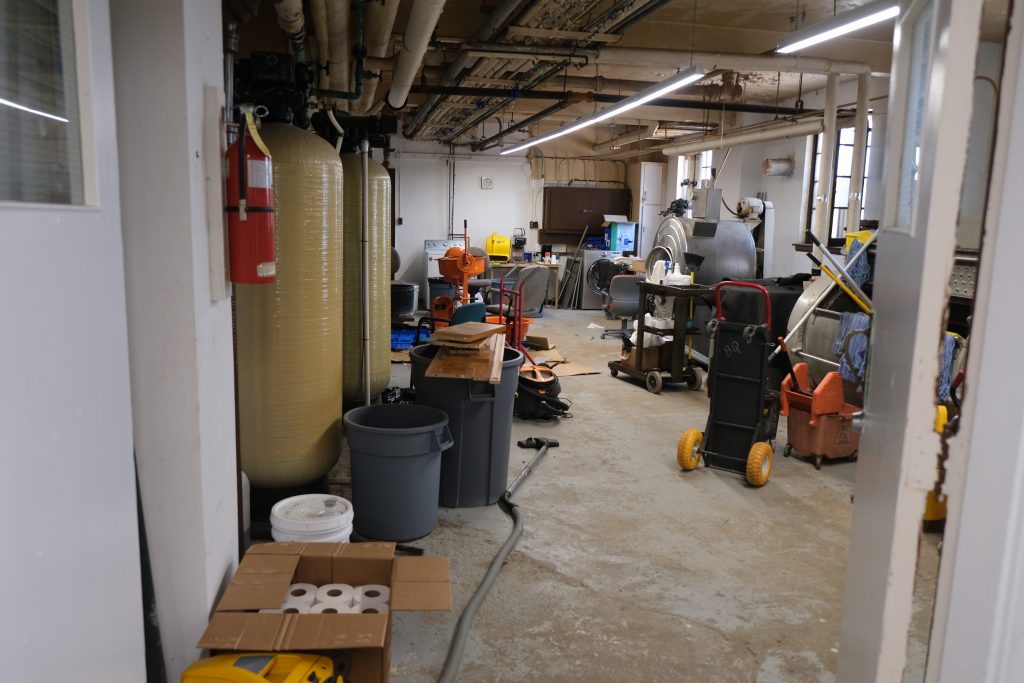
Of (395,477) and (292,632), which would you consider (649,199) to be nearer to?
(395,477)

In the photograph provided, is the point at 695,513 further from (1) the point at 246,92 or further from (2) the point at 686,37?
(2) the point at 686,37

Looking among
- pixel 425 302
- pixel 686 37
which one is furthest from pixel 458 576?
pixel 425 302

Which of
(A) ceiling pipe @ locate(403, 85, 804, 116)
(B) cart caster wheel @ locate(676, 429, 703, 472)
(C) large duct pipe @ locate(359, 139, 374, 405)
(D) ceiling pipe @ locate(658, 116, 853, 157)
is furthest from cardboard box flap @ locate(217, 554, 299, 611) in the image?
(D) ceiling pipe @ locate(658, 116, 853, 157)

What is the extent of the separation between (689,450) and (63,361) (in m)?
3.75

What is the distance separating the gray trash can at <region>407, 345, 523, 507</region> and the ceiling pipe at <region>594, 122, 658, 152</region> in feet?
27.6

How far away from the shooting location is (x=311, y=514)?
A: 8.70 ft

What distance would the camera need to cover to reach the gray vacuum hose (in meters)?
2.41

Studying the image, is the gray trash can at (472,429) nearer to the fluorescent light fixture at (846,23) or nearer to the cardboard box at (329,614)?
the cardboard box at (329,614)

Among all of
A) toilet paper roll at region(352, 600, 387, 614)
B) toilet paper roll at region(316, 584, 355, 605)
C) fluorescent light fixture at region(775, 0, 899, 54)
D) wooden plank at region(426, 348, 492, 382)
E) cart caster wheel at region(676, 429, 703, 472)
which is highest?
fluorescent light fixture at region(775, 0, 899, 54)

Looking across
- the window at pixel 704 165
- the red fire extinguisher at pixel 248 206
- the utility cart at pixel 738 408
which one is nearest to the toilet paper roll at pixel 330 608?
the red fire extinguisher at pixel 248 206

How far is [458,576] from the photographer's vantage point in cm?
309

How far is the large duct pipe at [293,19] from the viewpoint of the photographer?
3.14 m

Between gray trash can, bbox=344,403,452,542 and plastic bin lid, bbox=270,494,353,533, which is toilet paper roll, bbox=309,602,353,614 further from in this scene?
gray trash can, bbox=344,403,452,542

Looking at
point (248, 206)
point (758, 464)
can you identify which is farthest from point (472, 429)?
point (248, 206)
